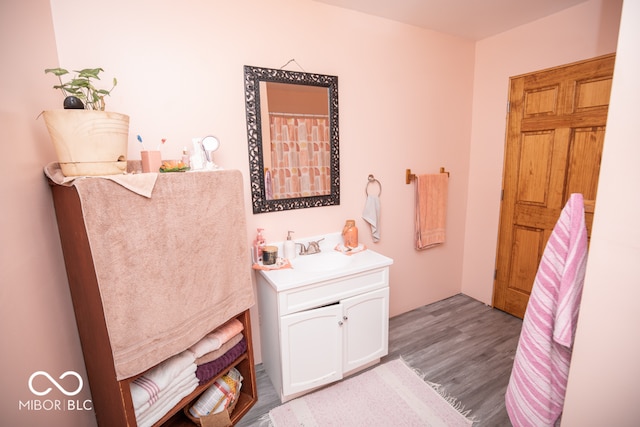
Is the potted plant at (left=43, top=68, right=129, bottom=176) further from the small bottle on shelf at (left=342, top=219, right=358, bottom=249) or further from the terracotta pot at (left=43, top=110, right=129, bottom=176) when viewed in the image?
the small bottle on shelf at (left=342, top=219, right=358, bottom=249)

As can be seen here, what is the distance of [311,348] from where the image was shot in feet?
5.70

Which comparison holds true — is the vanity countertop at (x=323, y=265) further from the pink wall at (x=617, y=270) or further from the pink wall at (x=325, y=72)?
the pink wall at (x=617, y=270)

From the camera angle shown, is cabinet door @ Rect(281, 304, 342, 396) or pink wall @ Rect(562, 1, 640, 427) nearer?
pink wall @ Rect(562, 1, 640, 427)

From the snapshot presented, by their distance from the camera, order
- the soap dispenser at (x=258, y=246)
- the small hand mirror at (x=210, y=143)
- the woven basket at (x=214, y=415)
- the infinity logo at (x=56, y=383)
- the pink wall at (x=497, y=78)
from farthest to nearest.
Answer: the pink wall at (x=497, y=78), the soap dispenser at (x=258, y=246), the small hand mirror at (x=210, y=143), the woven basket at (x=214, y=415), the infinity logo at (x=56, y=383)

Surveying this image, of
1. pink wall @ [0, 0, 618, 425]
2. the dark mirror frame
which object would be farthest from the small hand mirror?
the dark mirror frame

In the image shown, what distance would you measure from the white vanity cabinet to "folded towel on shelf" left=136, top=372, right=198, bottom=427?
497mm

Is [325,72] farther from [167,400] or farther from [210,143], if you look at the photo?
[167,400]

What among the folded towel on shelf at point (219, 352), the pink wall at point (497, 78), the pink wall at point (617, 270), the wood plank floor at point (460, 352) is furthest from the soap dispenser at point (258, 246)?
the pink wall at point (497, 78)

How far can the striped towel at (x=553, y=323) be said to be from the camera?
2.74ft

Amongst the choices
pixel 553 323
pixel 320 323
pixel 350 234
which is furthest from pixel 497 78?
pixel 320 323

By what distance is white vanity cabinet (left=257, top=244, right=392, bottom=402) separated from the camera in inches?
65.8

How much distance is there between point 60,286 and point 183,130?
3.21ft

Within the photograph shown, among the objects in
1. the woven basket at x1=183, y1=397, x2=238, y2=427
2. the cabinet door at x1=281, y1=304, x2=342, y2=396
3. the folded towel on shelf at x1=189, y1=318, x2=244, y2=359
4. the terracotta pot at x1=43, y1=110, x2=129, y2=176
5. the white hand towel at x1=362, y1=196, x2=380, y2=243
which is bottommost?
the woven basket at x1=183, y1=397, x2=238, y2=427

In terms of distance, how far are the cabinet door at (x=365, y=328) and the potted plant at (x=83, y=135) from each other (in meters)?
1.43
